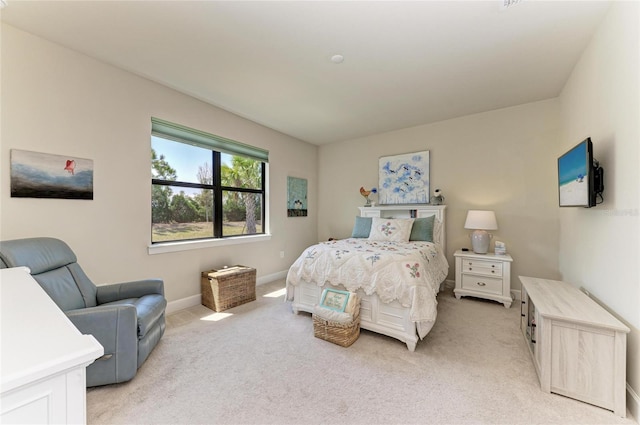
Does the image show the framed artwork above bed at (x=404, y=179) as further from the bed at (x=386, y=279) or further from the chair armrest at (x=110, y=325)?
the chair armrest at (x=110, y=325)

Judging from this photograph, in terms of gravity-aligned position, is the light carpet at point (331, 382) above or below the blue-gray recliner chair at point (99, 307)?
below

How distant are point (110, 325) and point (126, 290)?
599 mm

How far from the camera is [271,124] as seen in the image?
4.07m

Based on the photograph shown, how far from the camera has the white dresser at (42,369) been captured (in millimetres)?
589

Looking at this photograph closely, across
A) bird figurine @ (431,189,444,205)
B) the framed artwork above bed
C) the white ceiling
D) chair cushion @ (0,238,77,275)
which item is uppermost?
the white ceiling

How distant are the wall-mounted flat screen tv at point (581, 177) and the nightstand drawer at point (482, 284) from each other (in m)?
1.26

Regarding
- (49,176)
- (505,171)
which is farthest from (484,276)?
(49,176)

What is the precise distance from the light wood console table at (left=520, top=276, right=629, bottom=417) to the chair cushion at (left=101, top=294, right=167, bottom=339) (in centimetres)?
274

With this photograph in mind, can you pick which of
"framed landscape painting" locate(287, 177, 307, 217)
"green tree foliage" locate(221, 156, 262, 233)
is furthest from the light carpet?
"framed landscape painting" locate(287, 177, 307, 217)

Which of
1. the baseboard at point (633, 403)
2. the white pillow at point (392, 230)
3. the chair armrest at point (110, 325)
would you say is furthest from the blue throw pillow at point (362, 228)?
the chair armrest at point (110, 325)

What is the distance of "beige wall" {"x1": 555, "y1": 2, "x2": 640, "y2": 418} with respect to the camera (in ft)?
5.06

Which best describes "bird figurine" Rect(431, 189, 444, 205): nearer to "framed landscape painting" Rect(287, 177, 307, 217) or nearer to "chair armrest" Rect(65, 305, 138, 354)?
"framed landscape painting" Rect(287, 177, 307, 217)

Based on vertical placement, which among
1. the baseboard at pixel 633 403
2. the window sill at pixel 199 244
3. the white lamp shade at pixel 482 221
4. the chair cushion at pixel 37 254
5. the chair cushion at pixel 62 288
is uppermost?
the white lamp shade at pixel 482 221

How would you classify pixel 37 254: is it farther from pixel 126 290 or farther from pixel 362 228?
pixel 362 228
